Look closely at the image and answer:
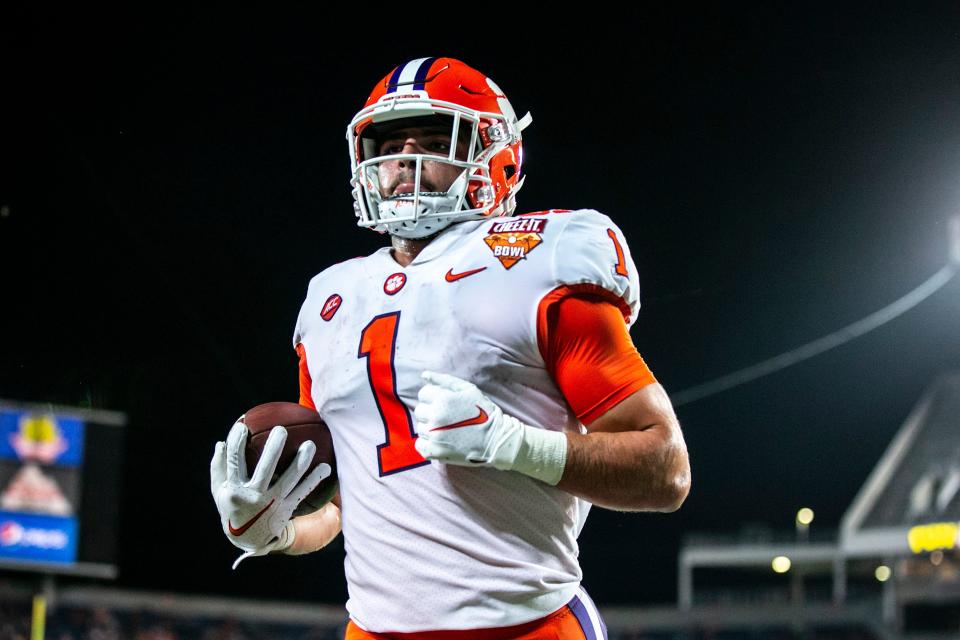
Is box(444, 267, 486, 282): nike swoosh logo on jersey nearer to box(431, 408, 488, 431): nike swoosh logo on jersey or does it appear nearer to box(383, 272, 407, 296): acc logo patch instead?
box(383, 272, 407, 296): acc logo patch

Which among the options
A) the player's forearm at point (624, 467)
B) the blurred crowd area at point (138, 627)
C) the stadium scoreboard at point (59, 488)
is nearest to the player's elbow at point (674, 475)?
the player's forearm at point (624, 467)

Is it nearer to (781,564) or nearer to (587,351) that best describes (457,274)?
(587,351)

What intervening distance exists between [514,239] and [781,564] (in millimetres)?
19383

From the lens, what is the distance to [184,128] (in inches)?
202

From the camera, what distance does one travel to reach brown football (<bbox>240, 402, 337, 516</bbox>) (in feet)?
6.07

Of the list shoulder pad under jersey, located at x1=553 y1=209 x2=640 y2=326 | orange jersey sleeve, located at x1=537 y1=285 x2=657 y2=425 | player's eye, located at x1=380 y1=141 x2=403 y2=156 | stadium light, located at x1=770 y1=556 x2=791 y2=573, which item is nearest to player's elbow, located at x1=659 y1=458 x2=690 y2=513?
orange jersey sleeve, located at x1=537 y1=285 x2=657 y2=425

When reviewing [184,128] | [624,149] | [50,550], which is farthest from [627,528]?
[184,128]

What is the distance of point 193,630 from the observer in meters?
15.0

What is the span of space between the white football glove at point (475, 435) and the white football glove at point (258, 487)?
295 mm

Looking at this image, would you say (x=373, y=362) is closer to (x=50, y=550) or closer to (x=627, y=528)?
(x=50, y=550)

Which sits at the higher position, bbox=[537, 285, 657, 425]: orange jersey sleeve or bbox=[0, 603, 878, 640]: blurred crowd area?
bbox=[537, 285, 657, 425]: orange jersey sleeve

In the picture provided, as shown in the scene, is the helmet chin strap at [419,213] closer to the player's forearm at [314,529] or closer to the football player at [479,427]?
the football player at [479,427]

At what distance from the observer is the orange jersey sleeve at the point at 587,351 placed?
1.70 metres

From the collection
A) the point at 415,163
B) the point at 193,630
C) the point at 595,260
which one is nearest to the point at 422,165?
the point at 415,163
